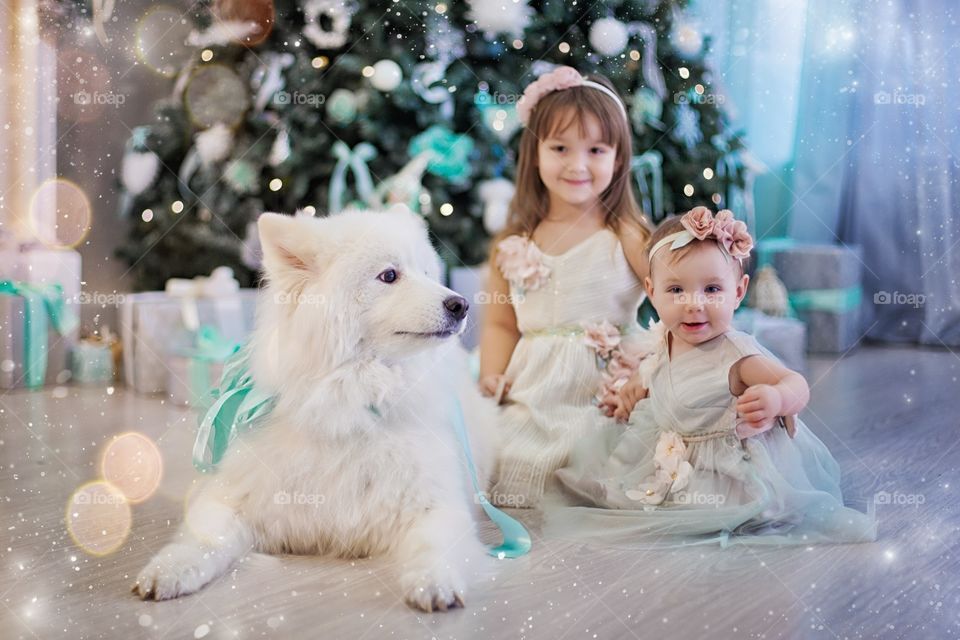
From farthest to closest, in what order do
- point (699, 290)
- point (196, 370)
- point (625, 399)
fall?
point (196, 370) → point (625, 399) → point (699, 290)

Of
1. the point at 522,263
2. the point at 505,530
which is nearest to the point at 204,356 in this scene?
the point at 522,263

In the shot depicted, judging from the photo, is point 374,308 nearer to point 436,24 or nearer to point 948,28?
point 436,24

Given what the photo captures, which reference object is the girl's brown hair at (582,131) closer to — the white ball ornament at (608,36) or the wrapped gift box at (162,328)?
the white ball ornament at (608,36)

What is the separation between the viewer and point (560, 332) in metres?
2.32

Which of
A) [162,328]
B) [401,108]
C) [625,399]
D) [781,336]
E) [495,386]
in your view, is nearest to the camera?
[625,399]

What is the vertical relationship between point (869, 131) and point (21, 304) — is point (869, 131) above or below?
above

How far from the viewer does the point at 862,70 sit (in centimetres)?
499

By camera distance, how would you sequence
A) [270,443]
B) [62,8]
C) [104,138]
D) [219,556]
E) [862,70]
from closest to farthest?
[219,556] < [270,443] < [62,8] < [104,138] < [862,70]

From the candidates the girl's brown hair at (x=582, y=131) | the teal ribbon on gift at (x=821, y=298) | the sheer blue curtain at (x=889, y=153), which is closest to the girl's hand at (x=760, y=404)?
the girl's brown hair at (x=582, y=131)

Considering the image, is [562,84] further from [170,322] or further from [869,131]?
[869,131]

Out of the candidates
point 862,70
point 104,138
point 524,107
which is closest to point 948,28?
point 862,70

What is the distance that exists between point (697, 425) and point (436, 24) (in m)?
2.20

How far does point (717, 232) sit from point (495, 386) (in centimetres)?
90

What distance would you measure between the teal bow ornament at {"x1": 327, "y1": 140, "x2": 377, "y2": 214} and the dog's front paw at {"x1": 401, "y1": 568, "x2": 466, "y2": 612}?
2.30 meters
